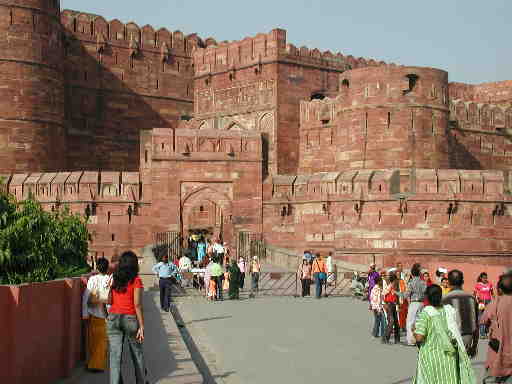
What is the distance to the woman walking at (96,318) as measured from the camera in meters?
8.09

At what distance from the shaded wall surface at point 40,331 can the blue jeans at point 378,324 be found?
388 centimetres

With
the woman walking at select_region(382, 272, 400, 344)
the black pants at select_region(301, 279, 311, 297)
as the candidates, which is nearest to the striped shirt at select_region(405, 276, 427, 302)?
the woman walking at select_region(382, 272, 400, 344)

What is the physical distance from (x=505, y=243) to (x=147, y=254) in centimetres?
956

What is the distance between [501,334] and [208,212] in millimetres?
18573

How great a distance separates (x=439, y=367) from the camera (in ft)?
18.9

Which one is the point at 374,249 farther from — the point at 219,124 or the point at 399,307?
the point at 399,307

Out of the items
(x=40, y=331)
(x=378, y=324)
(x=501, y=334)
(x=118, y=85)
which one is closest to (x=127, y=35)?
(x=118, y=85)

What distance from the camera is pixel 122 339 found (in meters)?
6.54

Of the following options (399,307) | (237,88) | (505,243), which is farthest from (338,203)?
(399,307)

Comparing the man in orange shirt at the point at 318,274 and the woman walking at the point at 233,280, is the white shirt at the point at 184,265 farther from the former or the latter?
the man in orange shirt at the point at 318,274

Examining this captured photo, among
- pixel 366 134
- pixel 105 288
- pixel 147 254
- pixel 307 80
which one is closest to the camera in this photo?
pixel 105 288

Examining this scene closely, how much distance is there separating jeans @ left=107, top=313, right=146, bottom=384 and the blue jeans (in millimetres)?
4813

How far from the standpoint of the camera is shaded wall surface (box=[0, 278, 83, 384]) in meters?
6.14

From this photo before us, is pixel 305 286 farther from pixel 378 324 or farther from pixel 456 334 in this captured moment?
pixel 456 334
